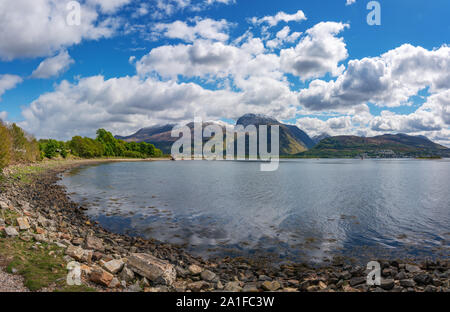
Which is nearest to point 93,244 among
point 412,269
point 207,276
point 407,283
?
point 207,276

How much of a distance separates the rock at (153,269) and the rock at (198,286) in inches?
39.6

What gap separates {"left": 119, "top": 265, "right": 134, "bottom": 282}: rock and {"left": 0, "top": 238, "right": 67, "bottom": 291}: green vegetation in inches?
95.7

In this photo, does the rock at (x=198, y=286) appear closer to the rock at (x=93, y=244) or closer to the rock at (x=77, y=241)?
the rock at (x=93, y=244)

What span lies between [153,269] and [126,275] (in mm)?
1290

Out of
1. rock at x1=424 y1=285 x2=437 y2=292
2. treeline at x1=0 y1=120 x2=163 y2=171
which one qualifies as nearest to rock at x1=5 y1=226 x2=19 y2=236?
rock at x1=424 y1=285 x2=437 y2=292

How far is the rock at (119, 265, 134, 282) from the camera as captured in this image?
12.2 meters

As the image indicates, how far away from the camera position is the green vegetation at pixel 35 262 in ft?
33.1

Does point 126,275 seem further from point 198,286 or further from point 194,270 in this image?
point 194,270

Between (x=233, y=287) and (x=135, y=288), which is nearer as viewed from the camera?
(x=135, y=288)

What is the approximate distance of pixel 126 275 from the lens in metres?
12.3

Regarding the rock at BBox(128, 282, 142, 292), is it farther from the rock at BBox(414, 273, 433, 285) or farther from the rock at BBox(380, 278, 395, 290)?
the rock at BBox(414, 273, 433, 285)

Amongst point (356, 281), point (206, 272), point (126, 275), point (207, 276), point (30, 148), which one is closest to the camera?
point (126, 275)

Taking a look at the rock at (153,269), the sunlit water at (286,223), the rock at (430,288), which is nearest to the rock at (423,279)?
the rock at (430,288)
